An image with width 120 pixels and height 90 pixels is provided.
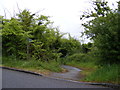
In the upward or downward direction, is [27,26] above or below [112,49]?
above

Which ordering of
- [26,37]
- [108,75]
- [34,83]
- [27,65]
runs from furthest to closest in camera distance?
[26,37] < [27,65] < [108,75] < [34,83]

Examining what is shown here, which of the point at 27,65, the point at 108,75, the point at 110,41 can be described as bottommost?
the point at 108,75

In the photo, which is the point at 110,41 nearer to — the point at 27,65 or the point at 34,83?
the point at 34,83

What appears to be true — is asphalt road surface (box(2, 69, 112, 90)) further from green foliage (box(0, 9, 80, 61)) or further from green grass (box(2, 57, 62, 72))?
green foliage (box(0, 9, 80, 61))

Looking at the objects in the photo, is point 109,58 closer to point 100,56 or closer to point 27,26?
point 100,56

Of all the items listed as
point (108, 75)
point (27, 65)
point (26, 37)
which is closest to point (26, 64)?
point (27, 65)

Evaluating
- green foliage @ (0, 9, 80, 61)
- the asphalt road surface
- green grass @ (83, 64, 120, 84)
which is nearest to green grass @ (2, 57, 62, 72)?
green foliage @ (0, 9, 80, 61)

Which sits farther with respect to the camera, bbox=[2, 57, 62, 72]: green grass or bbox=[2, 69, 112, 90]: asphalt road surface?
bbox=[2, 57, 62, 72]: green grass

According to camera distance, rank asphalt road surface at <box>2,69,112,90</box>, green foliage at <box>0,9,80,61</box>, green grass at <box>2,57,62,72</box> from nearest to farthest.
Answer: asphalt road surface at <box>2,69,112,90</box> < green grass at <box>2,57,62,72</box> < green foliage at <box>0,9,80,61</box>

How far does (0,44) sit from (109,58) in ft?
34.8

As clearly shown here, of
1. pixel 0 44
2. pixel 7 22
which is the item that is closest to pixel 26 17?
pixel 7 22

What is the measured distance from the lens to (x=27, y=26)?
16.5 m

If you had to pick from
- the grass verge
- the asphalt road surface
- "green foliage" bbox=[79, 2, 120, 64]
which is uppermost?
"green foliage" bbox=[79, 2, 120, 64]

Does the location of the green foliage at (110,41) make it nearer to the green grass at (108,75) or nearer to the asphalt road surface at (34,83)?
the green grass at (108,75)
